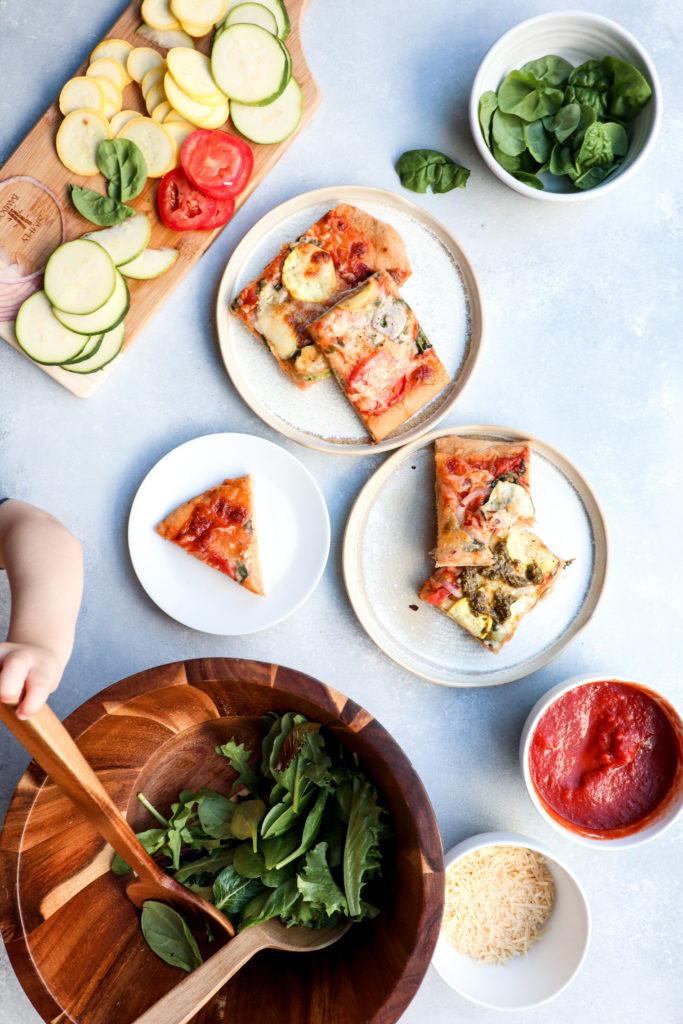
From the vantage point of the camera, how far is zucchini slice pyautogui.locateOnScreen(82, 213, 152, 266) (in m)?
2.64

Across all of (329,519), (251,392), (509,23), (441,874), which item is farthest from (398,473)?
(509,23)

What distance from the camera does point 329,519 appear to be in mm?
2822

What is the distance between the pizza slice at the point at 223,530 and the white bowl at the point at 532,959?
1185mm

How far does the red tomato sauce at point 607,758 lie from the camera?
2.69 metres

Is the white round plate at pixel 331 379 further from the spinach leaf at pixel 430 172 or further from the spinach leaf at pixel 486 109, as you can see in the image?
the spinach leaf at pixel 486 109

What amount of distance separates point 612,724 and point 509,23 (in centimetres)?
254

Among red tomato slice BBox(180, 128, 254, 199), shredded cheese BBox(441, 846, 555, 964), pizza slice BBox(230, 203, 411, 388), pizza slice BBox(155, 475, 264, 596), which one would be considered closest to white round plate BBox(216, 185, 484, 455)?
pizza slice BBox(230, 203, 411, 388)

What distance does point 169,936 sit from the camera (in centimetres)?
230

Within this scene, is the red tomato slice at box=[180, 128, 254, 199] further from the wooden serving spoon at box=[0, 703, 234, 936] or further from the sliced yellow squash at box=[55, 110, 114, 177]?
the wooden serving spoon at box=[0, 703, 234, 936]

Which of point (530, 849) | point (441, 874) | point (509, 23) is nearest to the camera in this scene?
point (441, 874)

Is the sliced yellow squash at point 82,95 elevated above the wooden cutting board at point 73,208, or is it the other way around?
the sliced yellow squash at point 82,95

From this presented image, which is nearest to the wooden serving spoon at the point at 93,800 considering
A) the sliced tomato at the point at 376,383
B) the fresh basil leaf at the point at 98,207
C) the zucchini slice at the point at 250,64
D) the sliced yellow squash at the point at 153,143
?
the sliced tomato at the point at 376,383

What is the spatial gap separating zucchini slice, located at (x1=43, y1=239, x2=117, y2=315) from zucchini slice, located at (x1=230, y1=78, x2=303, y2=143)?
65 cm

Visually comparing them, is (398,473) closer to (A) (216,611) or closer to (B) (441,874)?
(A) (216,611)
